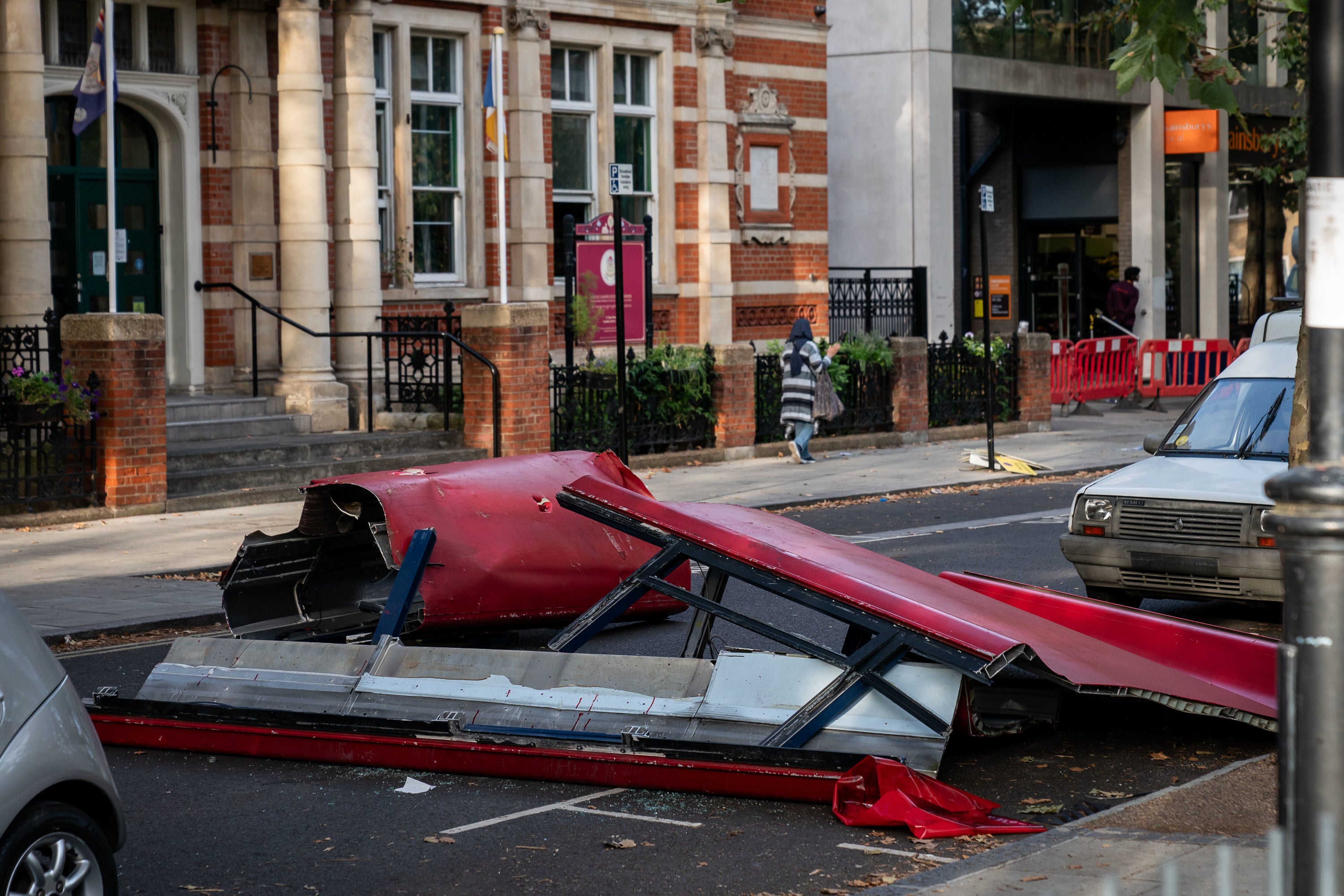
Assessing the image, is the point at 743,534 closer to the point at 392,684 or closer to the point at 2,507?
the point at 392,684

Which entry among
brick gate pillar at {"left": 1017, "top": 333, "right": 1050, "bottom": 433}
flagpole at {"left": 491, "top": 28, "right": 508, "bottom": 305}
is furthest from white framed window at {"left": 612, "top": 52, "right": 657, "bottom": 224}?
brick gate pillar at {"left": 1017, "top": 333, "right": 1050, "bottom": 433}

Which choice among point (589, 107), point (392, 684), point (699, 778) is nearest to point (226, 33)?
point (589, 107)

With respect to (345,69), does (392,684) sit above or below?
below

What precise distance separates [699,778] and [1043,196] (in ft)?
107

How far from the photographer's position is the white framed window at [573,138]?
2428 cm

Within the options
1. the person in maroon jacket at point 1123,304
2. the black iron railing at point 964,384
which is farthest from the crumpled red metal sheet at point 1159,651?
the person in maroon jacket at point 1123,304

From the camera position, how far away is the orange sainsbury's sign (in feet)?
118

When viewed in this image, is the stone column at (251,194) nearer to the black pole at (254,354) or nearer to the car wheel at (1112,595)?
the black pole at (254,354)

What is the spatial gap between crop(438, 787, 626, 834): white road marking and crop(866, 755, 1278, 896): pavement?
5.42 feet

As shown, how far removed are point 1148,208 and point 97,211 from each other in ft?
76.2

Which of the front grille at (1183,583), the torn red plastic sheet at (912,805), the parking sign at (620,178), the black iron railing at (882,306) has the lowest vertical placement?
the torn red plastic sheet at (912,805)

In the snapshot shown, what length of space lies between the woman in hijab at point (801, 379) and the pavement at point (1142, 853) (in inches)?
569

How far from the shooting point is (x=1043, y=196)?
1474 inches

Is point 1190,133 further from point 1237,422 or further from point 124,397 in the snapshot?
point 124,397
